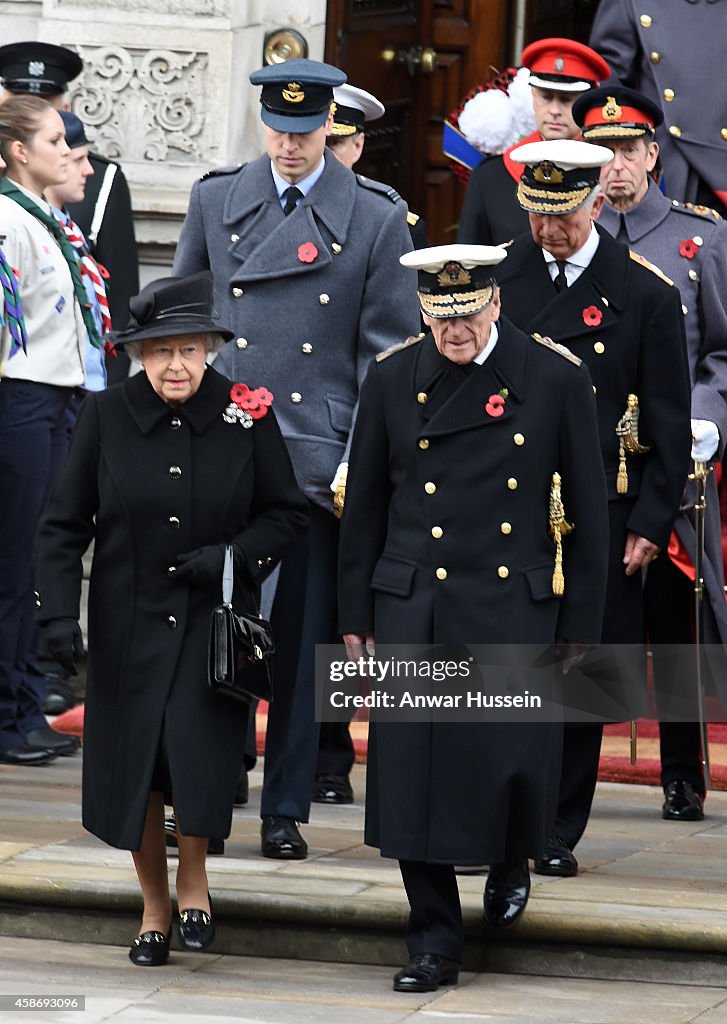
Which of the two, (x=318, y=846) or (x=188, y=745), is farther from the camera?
(x=318, y=846)

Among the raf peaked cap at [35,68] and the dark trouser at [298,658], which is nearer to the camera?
the dark trouser at [298,658]

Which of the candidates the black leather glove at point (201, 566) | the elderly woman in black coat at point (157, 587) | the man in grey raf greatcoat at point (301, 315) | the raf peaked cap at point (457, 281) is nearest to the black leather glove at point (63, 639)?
the elderly woman in black coat at point (157, 587)

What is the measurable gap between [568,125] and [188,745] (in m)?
2.86

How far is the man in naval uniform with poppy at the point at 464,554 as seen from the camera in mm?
5648

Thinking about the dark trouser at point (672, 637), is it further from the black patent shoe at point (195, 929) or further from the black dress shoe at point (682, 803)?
the black patent shoe at point (195, 929)

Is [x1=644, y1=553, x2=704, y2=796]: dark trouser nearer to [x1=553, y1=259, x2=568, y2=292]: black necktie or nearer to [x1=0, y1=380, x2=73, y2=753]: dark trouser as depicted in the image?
[x1=553, y1=259, x2=568, y2=292]: black necktie

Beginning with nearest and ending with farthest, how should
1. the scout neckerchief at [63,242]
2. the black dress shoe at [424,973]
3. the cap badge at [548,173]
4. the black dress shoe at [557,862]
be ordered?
the black dress shoe at [424,973] → the cap badge at [548,173] → the black dress shoe at [557,862] → the scout neckerchief at [63,242]

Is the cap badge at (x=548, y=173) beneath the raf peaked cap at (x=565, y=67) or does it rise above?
beneath

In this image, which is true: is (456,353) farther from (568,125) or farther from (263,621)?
(568,125)

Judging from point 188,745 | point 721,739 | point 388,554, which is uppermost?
point 388,554

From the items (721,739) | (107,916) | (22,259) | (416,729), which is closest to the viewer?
(416,729)

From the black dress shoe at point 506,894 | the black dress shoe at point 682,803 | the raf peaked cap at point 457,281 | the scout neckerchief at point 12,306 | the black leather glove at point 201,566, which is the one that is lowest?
the black dress shoe at point 682,803

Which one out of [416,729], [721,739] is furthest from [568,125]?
[416,729]

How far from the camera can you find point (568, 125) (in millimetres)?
7734
